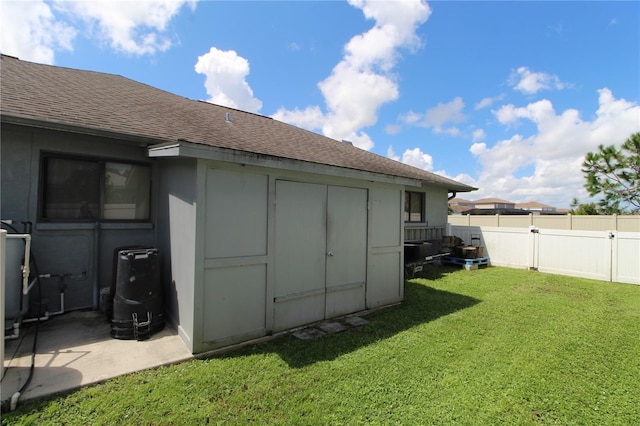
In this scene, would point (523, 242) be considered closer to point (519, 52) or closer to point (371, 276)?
point (519, 52)

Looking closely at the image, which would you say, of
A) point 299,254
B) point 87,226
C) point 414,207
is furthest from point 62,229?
point 414,207

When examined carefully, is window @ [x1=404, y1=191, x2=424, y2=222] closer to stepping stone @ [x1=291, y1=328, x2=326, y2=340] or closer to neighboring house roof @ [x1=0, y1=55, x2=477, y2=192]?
neighboring house roof @ [x1=0, y1=55, x2=477, y2=192]

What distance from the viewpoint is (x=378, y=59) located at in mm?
10539

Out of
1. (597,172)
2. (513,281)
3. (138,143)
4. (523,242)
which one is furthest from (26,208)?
(597,172)

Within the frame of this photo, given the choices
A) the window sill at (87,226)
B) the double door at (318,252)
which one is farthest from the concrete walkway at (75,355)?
the double door at (318,252)

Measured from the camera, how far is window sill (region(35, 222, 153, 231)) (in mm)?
4363

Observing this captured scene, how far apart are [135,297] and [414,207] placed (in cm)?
920

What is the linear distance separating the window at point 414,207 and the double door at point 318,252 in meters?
5.51

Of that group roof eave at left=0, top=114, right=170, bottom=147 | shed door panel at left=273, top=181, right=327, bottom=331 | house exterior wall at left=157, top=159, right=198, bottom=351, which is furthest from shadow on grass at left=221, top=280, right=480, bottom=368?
roof eave at left=0, top=114, right=170, bottom=147

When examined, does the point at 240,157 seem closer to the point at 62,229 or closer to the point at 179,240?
the point at 179,240

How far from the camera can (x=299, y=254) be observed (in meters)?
4.45

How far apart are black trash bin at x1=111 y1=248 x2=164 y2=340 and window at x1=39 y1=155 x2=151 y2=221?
4.68 feet

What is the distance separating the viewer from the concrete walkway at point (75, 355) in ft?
9.05

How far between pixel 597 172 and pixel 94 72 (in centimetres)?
2030
